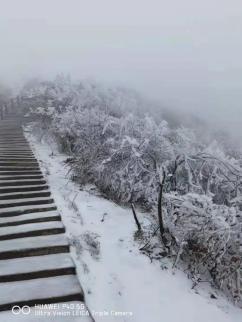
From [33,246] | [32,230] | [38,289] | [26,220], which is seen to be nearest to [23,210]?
[26,220]

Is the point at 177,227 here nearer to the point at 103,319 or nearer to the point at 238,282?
the point at 238,282

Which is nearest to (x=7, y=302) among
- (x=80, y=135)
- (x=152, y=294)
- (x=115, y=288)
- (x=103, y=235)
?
(x=115, y=288)

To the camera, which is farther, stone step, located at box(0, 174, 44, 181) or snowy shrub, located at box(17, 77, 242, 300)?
stone step, located at box(0, 174, 44, 181)

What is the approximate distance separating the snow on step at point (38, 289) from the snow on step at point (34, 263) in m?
0.15

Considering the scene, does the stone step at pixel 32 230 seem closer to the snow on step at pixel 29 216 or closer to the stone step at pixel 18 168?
the snow on step at pixel 29 216

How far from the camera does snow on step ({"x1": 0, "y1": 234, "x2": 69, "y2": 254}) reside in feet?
14.2

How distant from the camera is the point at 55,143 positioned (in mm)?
11422

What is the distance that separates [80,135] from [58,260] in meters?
5.01

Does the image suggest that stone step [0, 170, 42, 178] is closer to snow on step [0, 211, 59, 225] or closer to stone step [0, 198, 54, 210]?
stone step [0, 198, 54, 210]

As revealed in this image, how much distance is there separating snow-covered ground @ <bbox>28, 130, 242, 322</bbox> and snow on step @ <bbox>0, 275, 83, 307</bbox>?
0.60ft

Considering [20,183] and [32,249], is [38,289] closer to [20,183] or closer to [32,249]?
[32,249]

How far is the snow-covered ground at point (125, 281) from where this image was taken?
371 cm

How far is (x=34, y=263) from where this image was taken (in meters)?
4.09

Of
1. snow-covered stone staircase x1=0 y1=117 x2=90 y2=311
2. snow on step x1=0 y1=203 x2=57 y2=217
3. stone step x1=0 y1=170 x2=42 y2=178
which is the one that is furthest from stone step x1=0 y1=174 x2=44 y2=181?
snow on step x1=0 y1=203 x2=57 y2=217
